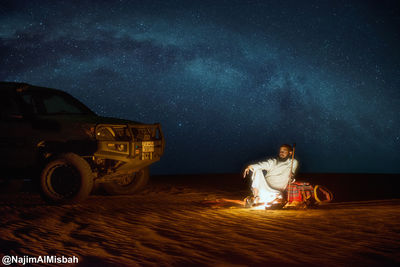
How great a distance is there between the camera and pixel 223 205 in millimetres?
8250

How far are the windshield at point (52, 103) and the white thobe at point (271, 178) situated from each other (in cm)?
415

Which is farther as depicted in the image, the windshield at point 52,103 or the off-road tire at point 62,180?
the windshield at point 52,103

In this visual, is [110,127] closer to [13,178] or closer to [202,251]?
[13,178]

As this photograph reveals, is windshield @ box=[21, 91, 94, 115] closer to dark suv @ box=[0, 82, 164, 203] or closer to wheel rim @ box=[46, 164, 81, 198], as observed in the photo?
dark suv @ box=[0, 82, 164, 203]

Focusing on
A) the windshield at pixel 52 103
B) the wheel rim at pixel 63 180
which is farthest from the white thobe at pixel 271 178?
the windshield at pixel 52 103

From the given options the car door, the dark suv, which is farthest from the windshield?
the car door

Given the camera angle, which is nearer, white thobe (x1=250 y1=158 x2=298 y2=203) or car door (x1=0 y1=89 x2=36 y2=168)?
white thobe (x1=250 y1=158 x2=298 y2=203)

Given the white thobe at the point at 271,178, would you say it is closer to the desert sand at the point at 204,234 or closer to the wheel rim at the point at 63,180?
the desert sand at the point at 204,234

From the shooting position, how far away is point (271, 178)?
7.71 metres

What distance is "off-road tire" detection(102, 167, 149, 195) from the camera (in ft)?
33.7

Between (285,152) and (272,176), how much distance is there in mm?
485

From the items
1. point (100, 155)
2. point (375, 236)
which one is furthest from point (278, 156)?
point (100, 155)

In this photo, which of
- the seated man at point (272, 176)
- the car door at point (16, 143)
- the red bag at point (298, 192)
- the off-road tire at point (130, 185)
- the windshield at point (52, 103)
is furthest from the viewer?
the off-road tire at point (130, 185)

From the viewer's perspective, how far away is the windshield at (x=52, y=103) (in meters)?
9.09
